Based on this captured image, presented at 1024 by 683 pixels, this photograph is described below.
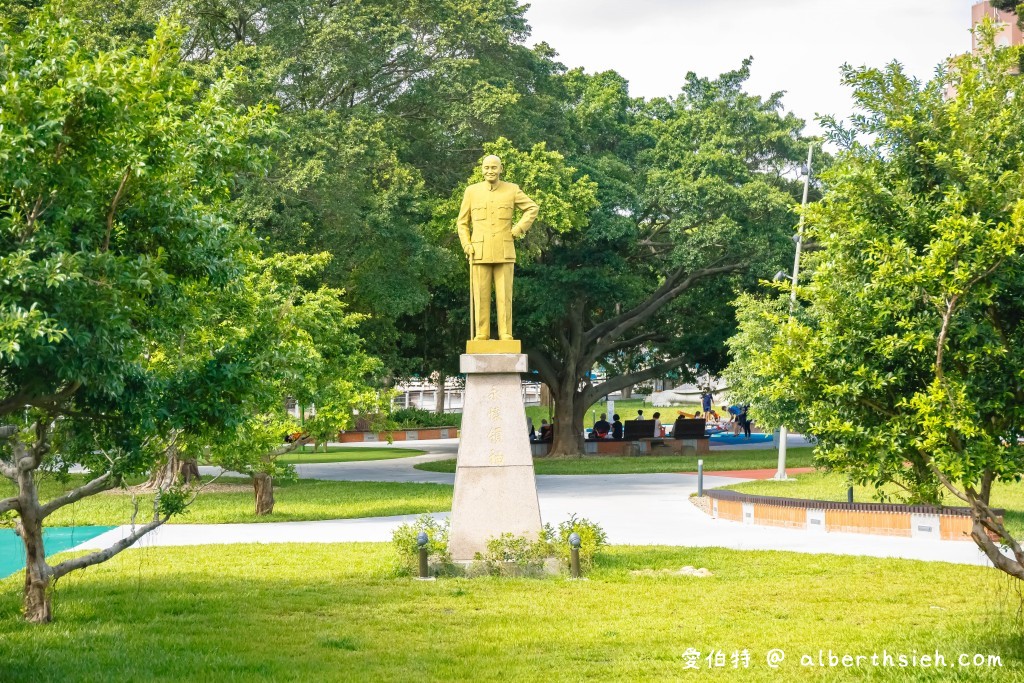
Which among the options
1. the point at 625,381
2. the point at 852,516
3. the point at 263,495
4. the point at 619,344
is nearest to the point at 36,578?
the point at 263,495

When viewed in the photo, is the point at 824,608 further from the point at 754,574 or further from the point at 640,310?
the point at 640,310

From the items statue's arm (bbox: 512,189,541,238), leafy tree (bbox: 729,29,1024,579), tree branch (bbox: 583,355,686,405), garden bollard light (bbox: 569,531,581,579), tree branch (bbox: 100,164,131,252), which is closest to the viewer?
tree branch (bbox: 100,164,131,252)

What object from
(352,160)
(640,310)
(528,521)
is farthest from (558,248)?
(528,521)

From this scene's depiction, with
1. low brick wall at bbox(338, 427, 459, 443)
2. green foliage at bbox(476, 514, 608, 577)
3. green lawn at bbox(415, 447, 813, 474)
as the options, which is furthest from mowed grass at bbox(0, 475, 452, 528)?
low brick wall at bbox(338, 427, 459, 443)

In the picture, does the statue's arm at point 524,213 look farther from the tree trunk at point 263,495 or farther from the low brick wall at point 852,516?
the tree trunk at point 263,495

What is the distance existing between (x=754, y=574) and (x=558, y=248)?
816 inches

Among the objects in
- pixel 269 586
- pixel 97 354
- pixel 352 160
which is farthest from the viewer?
pixel 352 160

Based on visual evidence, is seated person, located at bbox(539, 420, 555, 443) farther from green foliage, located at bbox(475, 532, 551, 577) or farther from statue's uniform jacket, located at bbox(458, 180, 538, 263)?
green foliage, located at bbox(475, 532, 551, 577)

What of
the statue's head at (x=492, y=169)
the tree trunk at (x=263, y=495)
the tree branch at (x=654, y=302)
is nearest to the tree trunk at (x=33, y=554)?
the statue's head at (x=492, y=169)

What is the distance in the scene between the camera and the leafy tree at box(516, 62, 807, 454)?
32594 millimetres

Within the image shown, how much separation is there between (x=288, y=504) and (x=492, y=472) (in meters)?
10.9

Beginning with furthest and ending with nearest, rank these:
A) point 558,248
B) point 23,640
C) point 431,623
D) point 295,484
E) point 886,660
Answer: point 558,248 < point 295,484 < point 431,623 < point 23,640 < point 886,660

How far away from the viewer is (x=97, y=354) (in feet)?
23.5

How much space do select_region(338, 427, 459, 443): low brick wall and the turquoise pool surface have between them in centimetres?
3080
